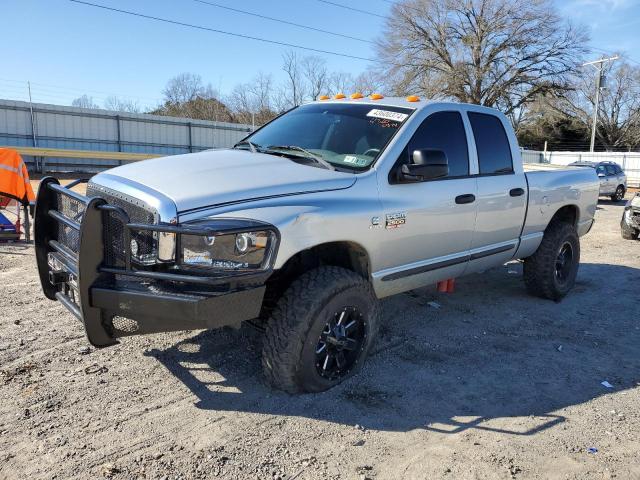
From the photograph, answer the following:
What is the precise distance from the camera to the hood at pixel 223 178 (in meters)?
3.22

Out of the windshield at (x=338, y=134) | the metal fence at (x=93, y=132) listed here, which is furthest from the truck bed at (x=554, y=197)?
the metal fence at (x=93, y=132)

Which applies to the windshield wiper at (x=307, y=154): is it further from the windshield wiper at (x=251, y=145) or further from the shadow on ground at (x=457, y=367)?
the shadow on ground at (x=457, y=367)

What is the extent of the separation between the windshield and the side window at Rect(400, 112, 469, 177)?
0.62 ft

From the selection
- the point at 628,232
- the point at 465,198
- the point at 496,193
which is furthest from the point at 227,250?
the point at 628,232

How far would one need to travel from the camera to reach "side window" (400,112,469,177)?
4336 millimetres

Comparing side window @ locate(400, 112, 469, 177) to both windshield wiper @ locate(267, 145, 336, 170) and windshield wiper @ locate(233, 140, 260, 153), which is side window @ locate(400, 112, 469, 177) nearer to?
windshield wiper @ locate(267, 145, 336, 170)

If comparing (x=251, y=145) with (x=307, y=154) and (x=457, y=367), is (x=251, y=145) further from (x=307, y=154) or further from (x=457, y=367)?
(x=457, y=367)

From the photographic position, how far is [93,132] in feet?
82.6

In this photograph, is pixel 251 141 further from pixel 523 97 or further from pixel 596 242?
pixel 523 97

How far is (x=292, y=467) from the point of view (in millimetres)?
2900

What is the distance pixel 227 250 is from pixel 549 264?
4184 mm

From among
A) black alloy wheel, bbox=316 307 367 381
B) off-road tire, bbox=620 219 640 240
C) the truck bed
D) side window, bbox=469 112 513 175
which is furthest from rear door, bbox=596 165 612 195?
black alloy wheel, bbox=316 307 367 381

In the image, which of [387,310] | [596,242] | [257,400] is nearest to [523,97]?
[596,242]

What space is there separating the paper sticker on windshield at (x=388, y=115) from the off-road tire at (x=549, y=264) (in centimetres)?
263
